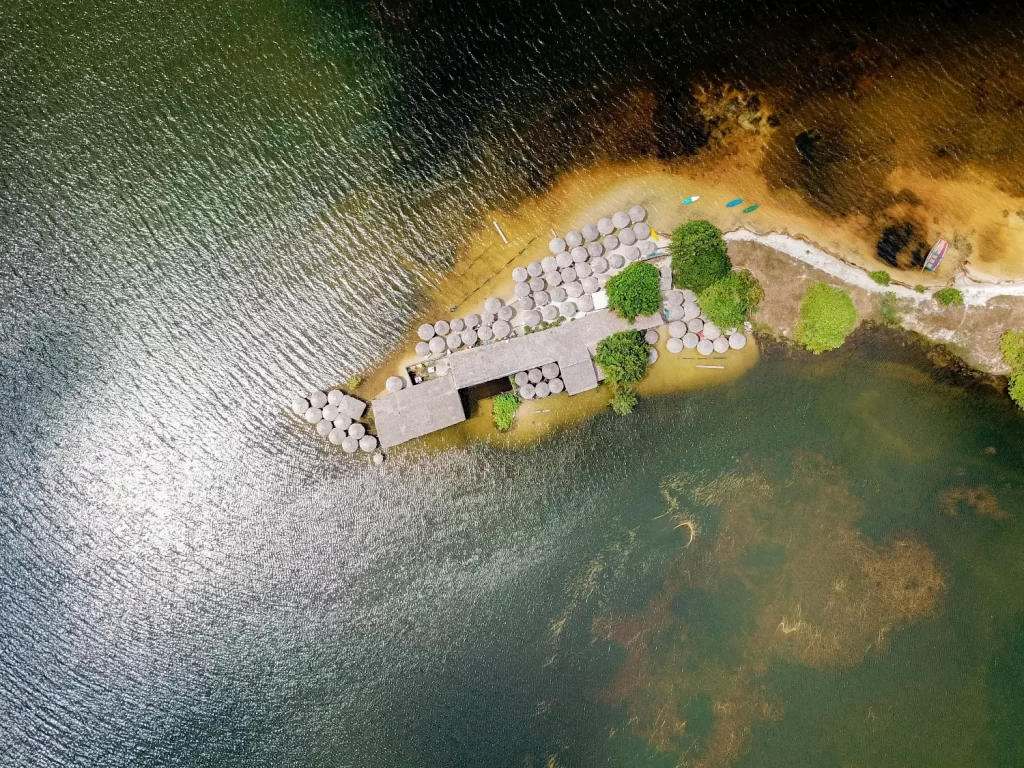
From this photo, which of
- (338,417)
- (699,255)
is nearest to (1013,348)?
(699,255)

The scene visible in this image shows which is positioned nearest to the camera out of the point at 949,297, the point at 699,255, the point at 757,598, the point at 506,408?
the point at 699,255

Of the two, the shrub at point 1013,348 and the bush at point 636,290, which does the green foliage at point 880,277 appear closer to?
the shrub at point 1013,348

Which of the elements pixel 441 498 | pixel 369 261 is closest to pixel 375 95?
pixel 369 261

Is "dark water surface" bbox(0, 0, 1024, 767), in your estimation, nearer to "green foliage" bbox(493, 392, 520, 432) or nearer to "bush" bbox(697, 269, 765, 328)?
"green foliage" bbox(493, 392, 520, 432)

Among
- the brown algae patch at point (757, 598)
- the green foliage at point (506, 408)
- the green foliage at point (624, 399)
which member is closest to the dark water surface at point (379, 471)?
the brown algae patch at point (757, 598)

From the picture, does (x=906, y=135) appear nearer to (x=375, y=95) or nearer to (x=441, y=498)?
A: (x=375, y=95)

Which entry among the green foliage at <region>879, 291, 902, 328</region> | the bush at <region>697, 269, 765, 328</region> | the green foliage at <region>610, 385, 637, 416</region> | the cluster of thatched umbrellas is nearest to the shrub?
the green foliage at <region>879, 291, 902, 328</region>

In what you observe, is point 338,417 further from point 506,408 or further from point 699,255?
point 699,255
